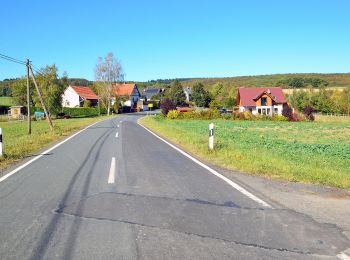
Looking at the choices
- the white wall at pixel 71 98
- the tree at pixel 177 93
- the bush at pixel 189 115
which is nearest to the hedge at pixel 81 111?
Result: the white wall at pixel 71 98

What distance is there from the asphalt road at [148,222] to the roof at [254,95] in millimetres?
73106

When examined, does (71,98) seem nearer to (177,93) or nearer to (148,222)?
(177,93)

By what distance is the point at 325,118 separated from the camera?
2495 inches

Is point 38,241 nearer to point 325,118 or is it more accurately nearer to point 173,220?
point 173,220

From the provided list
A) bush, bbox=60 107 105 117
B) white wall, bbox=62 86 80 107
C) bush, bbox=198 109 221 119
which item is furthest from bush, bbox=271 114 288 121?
white wall, bbox=62 86 80 107

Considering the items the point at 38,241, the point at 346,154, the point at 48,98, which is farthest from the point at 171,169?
the point at 48,98

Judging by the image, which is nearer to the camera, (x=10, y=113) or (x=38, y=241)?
(x=38, y=241)

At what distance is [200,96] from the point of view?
98.8m

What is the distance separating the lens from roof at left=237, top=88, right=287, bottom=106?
8044 cm

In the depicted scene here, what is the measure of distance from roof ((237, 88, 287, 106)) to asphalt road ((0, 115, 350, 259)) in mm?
73106

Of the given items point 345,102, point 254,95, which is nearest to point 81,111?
point 254,95

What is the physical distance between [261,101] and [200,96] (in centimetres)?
2145

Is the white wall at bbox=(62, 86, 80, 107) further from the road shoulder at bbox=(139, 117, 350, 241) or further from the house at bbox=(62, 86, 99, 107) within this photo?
the road shoulder at bbox=(139, 117, 350, 241)

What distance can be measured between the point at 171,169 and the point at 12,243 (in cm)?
609
